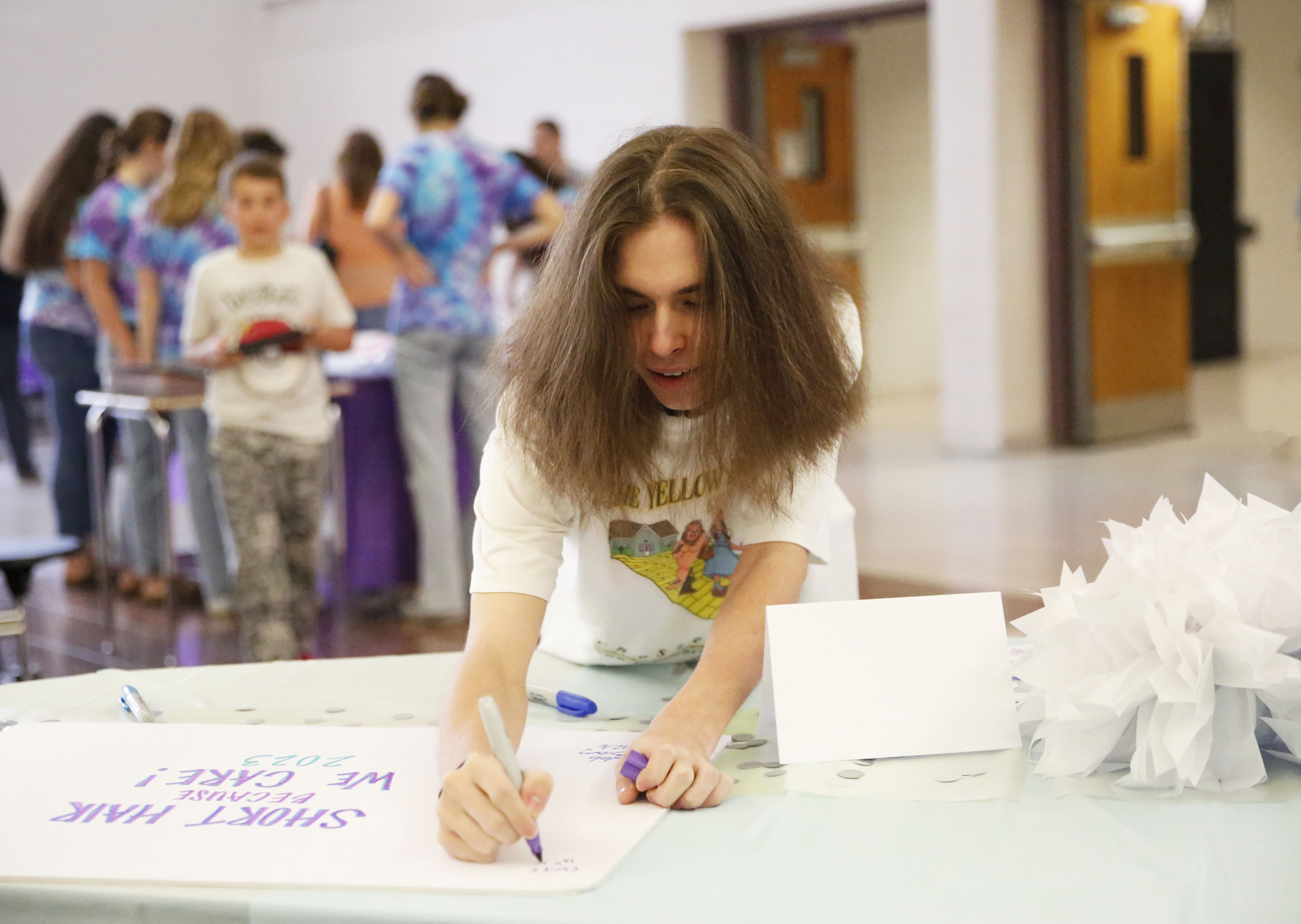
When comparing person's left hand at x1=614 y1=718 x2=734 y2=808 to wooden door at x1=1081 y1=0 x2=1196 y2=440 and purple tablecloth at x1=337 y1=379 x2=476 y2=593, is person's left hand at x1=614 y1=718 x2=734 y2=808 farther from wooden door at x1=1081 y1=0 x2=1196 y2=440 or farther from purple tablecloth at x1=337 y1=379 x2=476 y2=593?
wooden door at x1=1081 y1=0 x2=1196 y2=440

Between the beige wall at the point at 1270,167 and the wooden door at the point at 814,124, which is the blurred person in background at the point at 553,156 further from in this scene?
the beige wall at the point at 1270,167

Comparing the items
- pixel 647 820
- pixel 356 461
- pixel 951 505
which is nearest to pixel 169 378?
pixel 356 461

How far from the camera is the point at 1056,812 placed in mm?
935

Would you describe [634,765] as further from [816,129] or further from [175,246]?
[816,129]

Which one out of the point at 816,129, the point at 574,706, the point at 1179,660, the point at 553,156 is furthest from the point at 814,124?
the point at 1179,660

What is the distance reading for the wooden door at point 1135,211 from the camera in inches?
238

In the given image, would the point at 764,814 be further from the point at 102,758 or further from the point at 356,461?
the point at 356,461

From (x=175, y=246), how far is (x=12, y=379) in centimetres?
318

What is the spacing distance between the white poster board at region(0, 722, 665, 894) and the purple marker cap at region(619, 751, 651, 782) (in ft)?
0.07

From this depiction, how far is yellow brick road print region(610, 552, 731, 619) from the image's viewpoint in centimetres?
132

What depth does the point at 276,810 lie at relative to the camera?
0.98 metres

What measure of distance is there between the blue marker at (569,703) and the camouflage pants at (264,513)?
2.22m

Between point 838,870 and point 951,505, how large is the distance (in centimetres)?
427

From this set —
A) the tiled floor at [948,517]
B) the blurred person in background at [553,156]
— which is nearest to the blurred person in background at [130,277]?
the tiled floor at [948,517]
